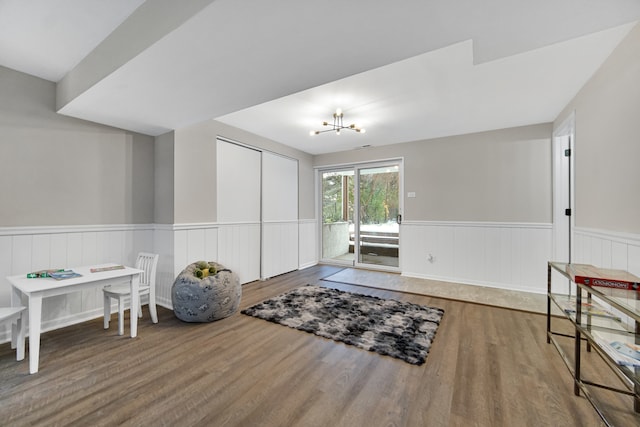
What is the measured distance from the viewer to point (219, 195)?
3.81 meters

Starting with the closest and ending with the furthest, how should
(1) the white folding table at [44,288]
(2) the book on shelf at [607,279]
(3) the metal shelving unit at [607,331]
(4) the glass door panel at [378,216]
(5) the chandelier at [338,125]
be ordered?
(3) the metal shelving unit at [607,331]
(2) the book on shelf at [607,279]
(1) the white folding table at [44,288]
(5) the chandelier at [338,125]
(4) the glass door panel at [378,216]

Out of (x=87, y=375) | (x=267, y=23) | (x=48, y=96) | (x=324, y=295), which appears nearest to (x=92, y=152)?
(x=48, y=96)

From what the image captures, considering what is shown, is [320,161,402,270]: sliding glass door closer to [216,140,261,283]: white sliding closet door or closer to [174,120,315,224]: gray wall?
[216,140,261,283]: white sliding closet door

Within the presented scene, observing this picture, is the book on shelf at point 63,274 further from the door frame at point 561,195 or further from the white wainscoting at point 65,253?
the door frame at point 561,195

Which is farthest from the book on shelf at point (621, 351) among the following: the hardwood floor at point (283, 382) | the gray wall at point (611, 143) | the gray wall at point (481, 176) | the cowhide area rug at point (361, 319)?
the gray wall at point (481, 176)

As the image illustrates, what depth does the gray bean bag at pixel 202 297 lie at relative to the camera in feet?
8.76

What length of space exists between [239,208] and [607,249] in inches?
161

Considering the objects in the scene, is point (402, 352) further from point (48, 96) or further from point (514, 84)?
point (48, 96)

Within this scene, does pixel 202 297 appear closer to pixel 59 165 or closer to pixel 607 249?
pixel 59 165

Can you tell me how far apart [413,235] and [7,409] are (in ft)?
15.5

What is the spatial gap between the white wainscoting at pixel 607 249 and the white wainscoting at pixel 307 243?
13.2ft

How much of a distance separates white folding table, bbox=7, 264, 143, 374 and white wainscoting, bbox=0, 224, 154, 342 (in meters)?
0.32

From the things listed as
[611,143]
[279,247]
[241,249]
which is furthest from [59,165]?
[611,143]

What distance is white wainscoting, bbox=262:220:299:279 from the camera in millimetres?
4543
